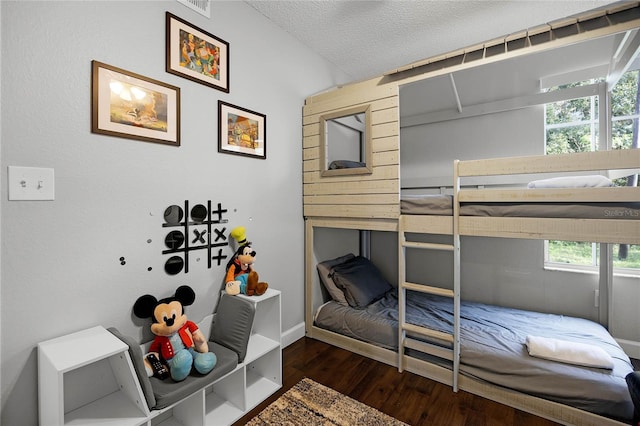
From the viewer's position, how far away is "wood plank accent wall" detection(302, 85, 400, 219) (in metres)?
2.16

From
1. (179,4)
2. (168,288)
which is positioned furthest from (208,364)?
(179,4)

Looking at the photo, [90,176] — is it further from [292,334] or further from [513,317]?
[513,317]

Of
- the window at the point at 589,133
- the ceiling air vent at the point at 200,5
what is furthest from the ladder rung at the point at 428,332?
the ceiling air vent at the point at 200,5

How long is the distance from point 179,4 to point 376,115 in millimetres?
1485

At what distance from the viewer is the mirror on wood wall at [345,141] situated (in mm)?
2287

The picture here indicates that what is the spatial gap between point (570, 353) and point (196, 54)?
9.89 feet

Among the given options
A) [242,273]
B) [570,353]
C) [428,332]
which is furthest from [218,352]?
[570,353]

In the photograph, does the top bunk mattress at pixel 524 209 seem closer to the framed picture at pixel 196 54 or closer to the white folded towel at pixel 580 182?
the white folded towel at pixel 580 182

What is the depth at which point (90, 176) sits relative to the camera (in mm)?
1408

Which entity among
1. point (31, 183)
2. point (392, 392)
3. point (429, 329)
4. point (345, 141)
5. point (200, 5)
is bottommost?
point (392, 392)

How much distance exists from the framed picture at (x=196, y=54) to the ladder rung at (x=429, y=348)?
2303 millimetres

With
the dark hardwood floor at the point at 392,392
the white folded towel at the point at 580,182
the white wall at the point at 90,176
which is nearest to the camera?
the white wall at the point at 90,176

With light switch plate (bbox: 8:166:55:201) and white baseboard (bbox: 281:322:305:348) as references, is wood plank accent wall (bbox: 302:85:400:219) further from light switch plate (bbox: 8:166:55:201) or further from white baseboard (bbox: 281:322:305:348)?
light switch plate (bbox: 8:166:55:201)

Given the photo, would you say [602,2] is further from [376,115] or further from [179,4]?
[179,4]
